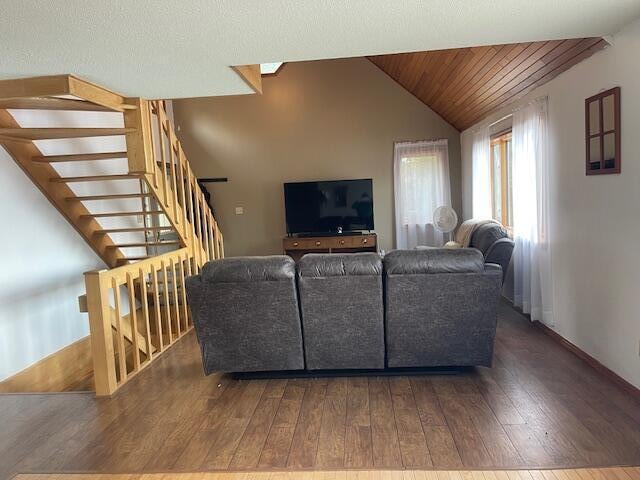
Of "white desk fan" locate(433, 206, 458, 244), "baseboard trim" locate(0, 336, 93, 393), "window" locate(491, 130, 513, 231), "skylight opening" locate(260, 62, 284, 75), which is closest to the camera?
"baseboard trim" locate(0, 336, 93, 393)

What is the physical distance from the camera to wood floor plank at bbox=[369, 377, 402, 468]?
2.15 metres

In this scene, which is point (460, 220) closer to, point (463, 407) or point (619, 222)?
point (619, 222)

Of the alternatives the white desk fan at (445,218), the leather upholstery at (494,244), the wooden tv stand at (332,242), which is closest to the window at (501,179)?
the white desk fan at (445,218)

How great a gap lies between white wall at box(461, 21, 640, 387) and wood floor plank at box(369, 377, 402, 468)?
147 centimetres

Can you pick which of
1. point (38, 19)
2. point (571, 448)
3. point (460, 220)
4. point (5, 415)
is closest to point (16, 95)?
point (38, 19)

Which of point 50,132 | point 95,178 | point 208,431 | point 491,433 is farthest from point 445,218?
point 50,132

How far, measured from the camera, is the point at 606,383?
2840 mm

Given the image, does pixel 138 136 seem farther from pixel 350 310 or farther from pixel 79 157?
pixel 350 310

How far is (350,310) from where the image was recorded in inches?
116

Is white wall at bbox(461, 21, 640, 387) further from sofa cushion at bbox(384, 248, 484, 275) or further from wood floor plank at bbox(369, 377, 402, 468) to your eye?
wood floor plank at bbox(369, 377, 402, 468)

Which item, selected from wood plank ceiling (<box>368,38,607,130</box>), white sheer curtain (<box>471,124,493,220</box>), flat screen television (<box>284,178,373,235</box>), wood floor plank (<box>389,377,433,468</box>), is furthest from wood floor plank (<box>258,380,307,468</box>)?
flat screen television (<box>284,178,373,235</box>)

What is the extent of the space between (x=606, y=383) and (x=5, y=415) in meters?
3.83

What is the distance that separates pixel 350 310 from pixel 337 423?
28.5 inches

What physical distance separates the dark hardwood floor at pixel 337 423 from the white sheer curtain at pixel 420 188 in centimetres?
382
